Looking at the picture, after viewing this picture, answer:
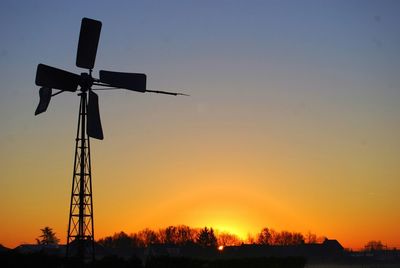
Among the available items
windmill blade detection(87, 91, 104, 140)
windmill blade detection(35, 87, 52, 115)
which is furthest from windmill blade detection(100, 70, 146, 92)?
windmill blade detection(35, 87, 52, 115)

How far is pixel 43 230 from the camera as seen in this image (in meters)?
175

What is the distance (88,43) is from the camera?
45438mm

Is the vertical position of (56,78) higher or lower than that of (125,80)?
lower

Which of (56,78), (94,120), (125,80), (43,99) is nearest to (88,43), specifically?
(56,78)

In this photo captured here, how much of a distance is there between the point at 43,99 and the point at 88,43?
534 centimetres

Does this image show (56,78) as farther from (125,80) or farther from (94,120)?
(125,80)

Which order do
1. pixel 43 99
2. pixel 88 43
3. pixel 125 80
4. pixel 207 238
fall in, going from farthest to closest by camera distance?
pixel 207 238, pixel 125 80, pixel 88 43, pixel 43 99

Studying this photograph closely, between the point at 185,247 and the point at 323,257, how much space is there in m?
36.7

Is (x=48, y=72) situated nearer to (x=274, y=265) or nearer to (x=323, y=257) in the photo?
(x=274, y=265)

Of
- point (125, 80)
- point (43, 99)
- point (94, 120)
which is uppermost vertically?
point (125, 80)

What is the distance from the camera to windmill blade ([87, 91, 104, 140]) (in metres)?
43.8

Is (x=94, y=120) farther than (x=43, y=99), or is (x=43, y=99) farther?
(x=94, y=120)

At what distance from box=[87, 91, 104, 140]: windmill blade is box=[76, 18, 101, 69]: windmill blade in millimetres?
2686

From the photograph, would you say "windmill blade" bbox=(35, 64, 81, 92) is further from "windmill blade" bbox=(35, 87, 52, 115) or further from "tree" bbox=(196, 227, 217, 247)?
"tree" bbox=(196, 227, 217, 247)
